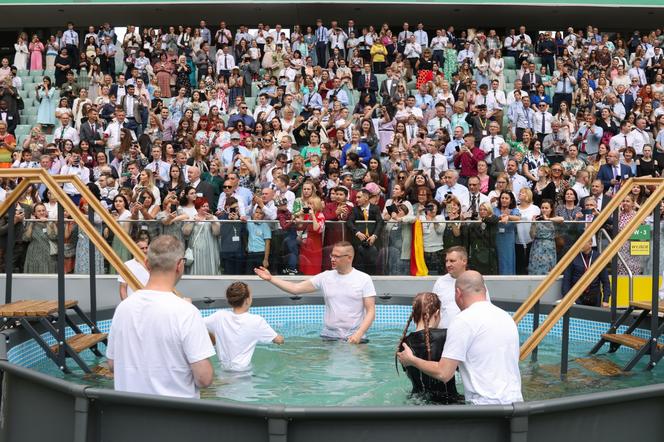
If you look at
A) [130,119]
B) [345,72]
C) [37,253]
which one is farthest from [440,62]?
[37,253]

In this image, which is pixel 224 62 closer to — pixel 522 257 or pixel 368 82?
pixel 368 82

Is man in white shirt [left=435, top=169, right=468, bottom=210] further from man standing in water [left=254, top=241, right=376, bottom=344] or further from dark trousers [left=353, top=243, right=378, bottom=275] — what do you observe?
man standing in water [left=254, top=241, right=376, bottom=344]

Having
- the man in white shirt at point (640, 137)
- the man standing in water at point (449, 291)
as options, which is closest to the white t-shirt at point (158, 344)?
the man standing in water at point (449, 291)

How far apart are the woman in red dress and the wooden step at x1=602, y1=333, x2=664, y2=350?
5.79 meters

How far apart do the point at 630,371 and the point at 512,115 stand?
1306 centimetres

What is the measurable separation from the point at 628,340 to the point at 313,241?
6.58 m

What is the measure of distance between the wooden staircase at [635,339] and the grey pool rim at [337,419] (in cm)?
412

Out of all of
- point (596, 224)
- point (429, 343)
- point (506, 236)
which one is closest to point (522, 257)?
point (506, 236)

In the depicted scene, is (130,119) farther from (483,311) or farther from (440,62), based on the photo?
(483,311)

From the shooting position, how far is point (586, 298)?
1502 centimetres

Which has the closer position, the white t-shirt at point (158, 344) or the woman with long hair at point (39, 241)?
the white t-shirt at point (158, 344)

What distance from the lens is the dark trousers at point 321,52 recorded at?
2698 cm

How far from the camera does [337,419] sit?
5.85 metres

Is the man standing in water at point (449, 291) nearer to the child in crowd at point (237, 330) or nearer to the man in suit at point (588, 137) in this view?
the child in crowd at point (237, 330)
